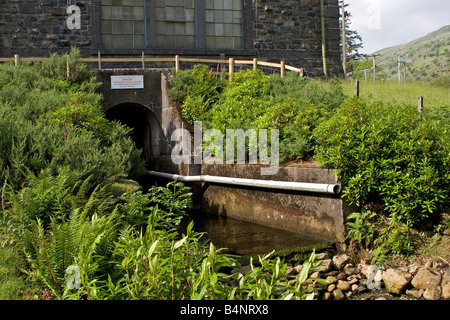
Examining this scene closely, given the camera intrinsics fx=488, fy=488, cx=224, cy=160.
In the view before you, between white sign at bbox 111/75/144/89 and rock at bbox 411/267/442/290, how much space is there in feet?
33.8

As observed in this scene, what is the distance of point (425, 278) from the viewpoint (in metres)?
6.04

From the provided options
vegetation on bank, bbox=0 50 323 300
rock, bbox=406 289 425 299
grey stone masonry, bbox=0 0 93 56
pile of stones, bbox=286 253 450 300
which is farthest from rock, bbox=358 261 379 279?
grey stone masonry, bbox=0 0 93 56

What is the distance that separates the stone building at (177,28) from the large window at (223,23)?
0.11 ft

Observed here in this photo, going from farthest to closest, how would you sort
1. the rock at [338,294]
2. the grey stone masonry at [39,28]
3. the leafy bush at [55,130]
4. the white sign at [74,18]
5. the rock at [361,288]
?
1. the white sign at [74,18]
2. the grey stone masonry at [39,28]
3. the leafy bush at [55,130]
4. the rock at [361,288]
5. the rock at [338,294]

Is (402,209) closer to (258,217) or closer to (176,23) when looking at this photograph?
(258,217)

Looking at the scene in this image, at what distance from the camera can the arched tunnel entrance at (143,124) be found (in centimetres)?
1471

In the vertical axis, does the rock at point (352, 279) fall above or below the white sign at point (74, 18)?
below

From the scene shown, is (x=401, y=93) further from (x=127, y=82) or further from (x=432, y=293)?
(x=432, y=293)

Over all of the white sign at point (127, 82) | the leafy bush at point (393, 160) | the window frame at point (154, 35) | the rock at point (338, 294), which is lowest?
the rock at point (338, 294)

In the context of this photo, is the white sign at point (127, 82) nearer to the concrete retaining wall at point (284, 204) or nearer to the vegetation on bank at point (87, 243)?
the vegetation on bank at point (87, 243)

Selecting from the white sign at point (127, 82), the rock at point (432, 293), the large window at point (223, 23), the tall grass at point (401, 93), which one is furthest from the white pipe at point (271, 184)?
the large window at point (223, 23)

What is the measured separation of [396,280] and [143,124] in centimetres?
1170
